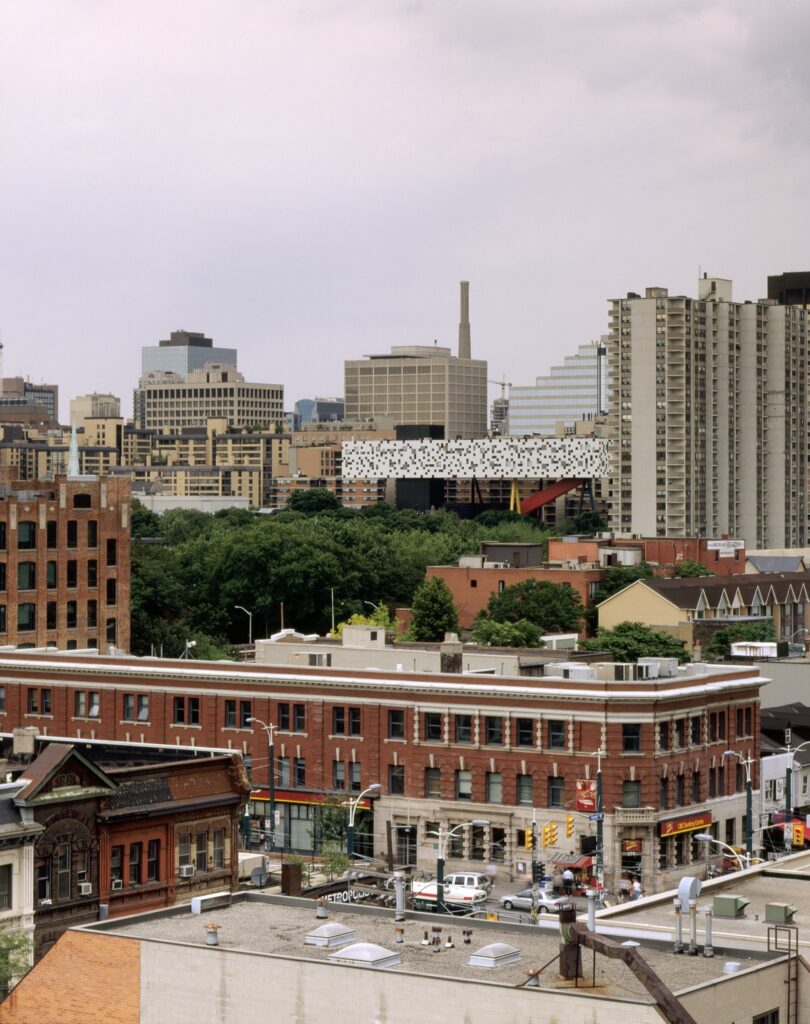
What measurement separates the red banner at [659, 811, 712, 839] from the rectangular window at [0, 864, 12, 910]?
40.3 metres

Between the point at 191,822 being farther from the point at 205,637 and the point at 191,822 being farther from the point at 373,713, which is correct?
the point at 205,637

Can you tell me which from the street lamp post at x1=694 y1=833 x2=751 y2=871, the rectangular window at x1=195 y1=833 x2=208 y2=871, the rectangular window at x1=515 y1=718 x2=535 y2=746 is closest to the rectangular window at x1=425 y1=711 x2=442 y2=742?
the rectangular window at x1=515 y1=718 x2=535 y2=746

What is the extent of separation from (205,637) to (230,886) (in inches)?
3882

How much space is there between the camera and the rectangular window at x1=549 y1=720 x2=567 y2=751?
96875mm

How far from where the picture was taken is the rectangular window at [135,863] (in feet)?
226

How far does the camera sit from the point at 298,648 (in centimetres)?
11381

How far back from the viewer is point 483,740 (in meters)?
98.9

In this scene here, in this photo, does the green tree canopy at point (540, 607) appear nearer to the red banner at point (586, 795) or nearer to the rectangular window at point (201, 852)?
the red banner at point (586, 795)

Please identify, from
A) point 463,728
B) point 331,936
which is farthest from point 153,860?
point 463,728

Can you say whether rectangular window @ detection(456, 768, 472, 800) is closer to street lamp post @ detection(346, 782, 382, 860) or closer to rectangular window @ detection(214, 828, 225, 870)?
street lamp post @ detection(346, 782, 382, 860)

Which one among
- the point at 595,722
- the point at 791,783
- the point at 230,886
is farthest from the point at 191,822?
the point at 791,783

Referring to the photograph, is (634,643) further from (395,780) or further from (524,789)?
(524,789)

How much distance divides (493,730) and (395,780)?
18.6 feet

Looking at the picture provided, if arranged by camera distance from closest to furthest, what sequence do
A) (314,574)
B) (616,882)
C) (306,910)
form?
(306,910) < (616,882) < (314,574)
